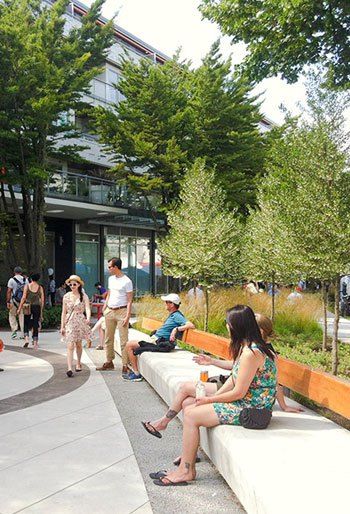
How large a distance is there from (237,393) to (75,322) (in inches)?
204

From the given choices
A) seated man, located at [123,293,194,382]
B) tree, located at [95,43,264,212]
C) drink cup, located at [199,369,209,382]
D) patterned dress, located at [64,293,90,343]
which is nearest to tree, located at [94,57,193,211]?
tree, located at [95,43,264,212]

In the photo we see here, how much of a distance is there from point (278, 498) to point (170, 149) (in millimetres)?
20730

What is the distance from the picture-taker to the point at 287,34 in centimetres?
1241

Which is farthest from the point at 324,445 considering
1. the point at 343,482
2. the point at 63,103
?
the point at 63,103

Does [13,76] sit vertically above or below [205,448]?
above

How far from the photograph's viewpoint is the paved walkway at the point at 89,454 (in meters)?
3.99

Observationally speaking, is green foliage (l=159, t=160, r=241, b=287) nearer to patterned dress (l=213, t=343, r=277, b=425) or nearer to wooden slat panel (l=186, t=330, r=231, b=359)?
wooden slat panel (l=186, t=330, r=231, b=359)

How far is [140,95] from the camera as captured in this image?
928 inches

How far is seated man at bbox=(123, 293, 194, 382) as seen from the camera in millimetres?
8586

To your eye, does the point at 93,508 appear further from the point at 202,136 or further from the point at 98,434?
the point at 202,136

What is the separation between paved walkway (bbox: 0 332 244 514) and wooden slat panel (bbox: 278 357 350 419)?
1176 mm

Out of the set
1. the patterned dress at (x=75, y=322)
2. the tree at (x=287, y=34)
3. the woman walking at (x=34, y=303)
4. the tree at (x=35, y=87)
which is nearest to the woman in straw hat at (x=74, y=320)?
the patterned dress at (x=75, y=322)

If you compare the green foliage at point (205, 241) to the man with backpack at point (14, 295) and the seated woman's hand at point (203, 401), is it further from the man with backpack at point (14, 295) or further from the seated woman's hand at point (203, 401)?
the seated woman's hand at point (203, 401)

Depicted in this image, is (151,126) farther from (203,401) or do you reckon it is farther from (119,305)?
(203,401)
